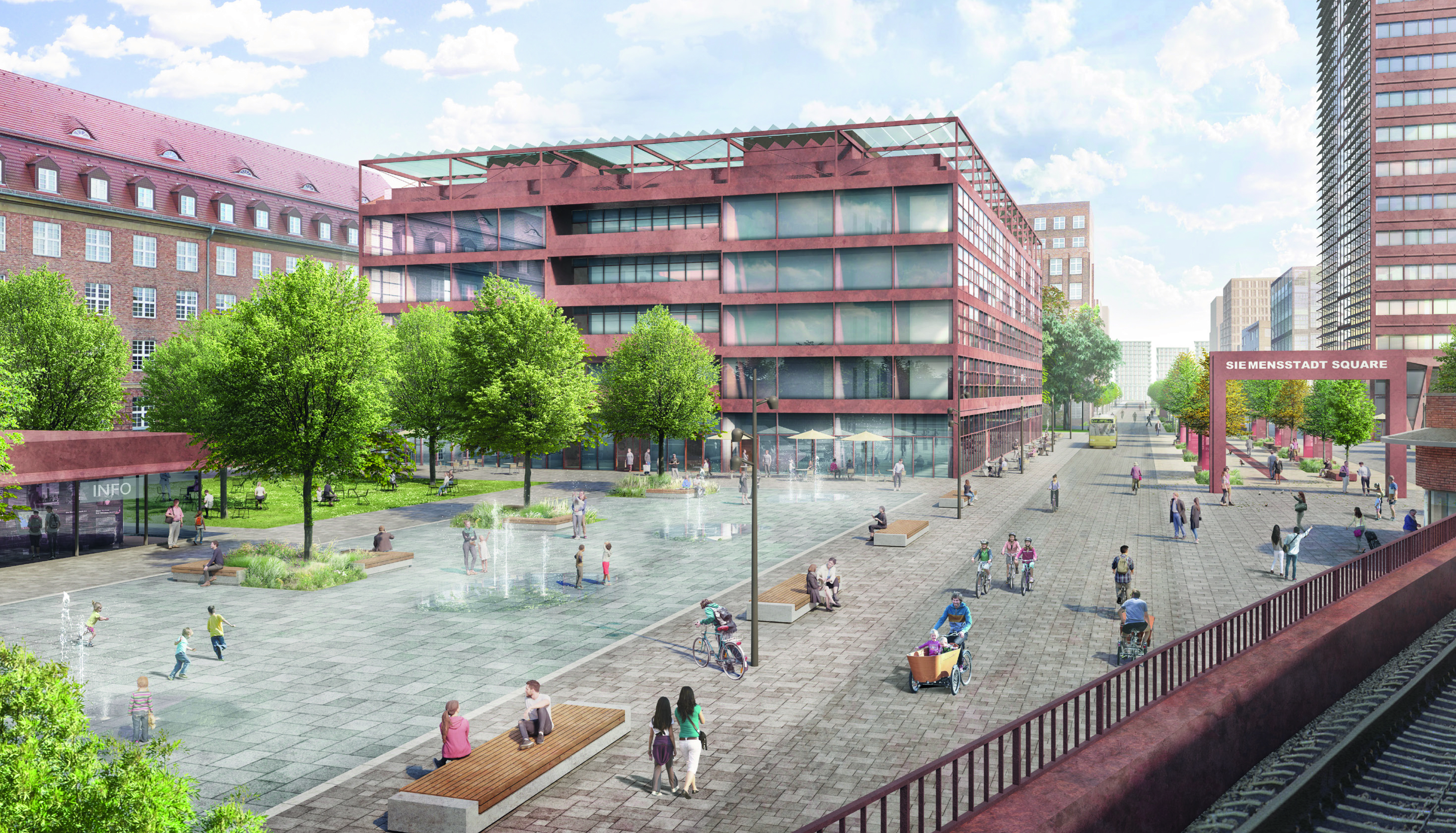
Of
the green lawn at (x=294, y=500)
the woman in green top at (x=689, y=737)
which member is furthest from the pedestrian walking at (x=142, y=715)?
the green lawn at (x=294, y=500)

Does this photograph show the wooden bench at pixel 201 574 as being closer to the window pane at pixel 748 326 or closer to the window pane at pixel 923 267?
the window pane at pixel 748 326

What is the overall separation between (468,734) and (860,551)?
1835 centimetres

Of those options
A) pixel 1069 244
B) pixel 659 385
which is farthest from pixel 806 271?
pixel 1069 244

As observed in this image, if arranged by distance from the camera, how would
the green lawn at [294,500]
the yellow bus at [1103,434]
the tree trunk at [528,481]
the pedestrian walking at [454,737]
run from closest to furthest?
the pedestrian walking at [454,737]
the green lawn at [294,500]
the tree trunk at [528,481]
the yellow bus at [1103,434]

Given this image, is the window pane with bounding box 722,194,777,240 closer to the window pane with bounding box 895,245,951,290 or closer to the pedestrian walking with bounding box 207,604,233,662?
the window pane with bounding box 895,245,951,290

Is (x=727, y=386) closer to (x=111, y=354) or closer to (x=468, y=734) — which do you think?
(x=111, y=354)

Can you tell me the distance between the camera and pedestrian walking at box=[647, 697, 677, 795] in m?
11.1

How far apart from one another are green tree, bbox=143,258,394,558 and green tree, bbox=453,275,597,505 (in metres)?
9.27

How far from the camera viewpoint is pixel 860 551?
28.6 meters

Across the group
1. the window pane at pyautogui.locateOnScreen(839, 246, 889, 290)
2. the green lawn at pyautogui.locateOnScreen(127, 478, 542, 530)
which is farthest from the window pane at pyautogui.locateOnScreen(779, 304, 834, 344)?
the green lawn at pyautogui.locateOnScreen(127, 478, 542, 530)

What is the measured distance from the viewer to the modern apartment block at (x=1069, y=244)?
162625 millimetres

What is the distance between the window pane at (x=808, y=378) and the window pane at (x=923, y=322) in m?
4.49

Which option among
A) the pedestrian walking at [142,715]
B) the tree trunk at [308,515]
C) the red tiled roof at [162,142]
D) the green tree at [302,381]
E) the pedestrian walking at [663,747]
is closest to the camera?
the pedestrian walking at [663,747]

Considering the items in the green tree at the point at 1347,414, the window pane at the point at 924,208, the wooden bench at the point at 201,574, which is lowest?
the wooden bench at the point at 201,574
